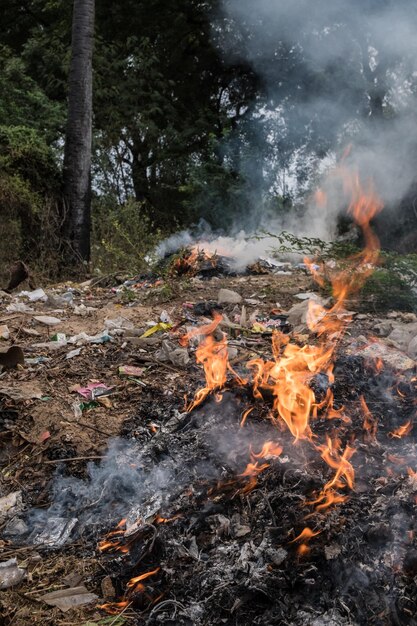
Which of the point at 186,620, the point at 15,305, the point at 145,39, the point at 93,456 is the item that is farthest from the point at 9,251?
the point at 145,39

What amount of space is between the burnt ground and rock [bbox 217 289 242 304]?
5.91 feet

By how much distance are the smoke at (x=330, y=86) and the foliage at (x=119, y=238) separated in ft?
9.38

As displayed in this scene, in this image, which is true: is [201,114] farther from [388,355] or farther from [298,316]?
[388,355]

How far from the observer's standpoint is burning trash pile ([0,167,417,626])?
6.44 ft

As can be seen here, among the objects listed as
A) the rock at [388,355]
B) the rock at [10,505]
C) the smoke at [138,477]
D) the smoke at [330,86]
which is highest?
the smoke at [330,86]

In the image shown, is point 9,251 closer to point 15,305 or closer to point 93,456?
point 15,305

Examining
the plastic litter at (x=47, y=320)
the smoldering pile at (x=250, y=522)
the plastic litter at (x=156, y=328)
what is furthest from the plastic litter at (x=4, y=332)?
the smoldering pile at (x=250, y=522)

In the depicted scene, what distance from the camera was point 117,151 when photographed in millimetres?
13195

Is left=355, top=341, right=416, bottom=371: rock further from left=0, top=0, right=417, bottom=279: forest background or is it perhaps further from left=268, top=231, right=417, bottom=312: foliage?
left=0, top=0, right=417, bottom=279: forest background

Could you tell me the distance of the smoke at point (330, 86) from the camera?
9.49 metres

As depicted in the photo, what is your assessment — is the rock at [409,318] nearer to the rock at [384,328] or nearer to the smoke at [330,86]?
the rock at [384,328]

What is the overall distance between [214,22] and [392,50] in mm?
4617

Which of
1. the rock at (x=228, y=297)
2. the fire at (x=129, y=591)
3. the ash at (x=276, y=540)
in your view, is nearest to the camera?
the ash at (x=276, y=540)

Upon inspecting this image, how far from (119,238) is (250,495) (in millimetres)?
7799
